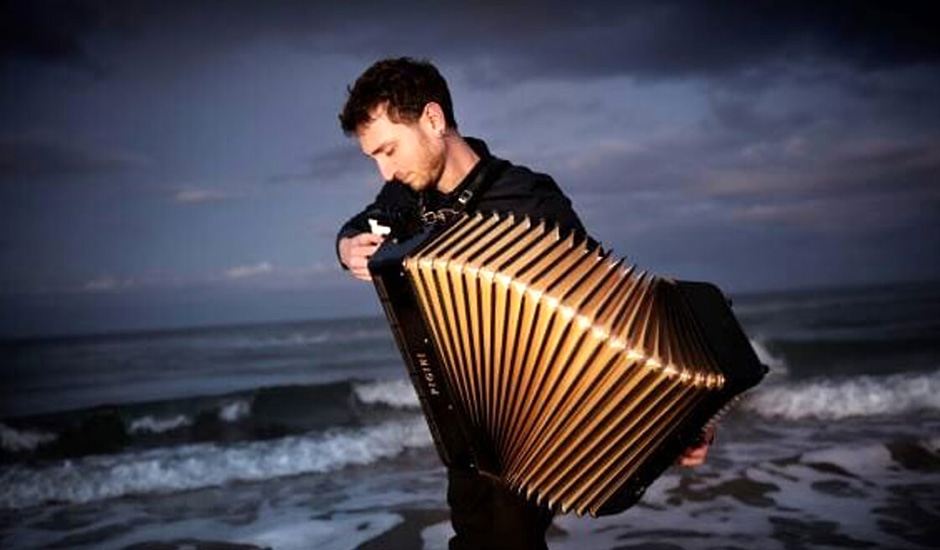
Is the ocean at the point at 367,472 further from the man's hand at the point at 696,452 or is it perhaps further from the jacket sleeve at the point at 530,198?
the jacket sleeve at the point at 530,198

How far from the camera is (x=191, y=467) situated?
6.66 meters

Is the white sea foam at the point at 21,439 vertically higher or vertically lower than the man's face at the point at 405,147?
lower

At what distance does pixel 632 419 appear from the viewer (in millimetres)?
1397

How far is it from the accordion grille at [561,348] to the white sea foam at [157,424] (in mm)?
9744

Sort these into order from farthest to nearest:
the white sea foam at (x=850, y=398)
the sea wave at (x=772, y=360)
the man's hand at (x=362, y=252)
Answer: the sea wave at (x=772, y=360) < the white sea foam at (x=850, y=398) < the man's hand at (x=362, y=252)

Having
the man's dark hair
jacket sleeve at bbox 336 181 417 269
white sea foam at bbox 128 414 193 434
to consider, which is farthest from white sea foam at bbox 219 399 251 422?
the man's dark hair

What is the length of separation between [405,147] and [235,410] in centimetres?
999

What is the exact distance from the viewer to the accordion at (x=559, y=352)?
1.38m

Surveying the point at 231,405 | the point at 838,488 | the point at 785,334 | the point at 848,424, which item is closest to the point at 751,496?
the point at 838,488

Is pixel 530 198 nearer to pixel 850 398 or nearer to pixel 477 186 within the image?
pixel 477 186

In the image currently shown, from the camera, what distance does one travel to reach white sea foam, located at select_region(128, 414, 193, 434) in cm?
1003

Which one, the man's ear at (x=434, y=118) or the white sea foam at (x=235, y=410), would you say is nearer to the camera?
the man's ear at (x=434, y=118)

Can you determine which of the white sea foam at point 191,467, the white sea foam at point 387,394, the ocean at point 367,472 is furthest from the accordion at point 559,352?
the white sea foam at point 387,394

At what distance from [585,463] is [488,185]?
733 mm
